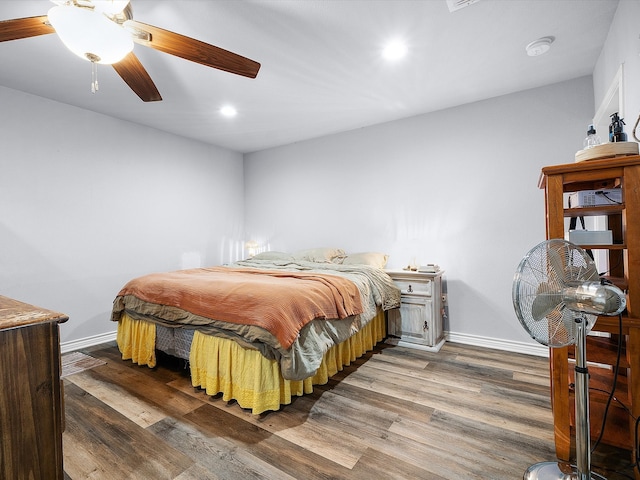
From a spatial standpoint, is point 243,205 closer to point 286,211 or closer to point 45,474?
point 286,211

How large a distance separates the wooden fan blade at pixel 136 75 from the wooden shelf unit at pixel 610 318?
7.69 feet

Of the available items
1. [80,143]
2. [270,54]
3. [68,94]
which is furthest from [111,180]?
[270,54]

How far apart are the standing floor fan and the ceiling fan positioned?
181cm

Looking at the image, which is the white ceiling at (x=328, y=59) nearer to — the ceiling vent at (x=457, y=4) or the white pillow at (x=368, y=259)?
the ceiling vent at (x=457, y=4)

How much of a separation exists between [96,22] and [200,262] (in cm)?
334

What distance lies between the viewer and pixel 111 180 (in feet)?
11.5

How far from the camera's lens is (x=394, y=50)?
7.70 ft

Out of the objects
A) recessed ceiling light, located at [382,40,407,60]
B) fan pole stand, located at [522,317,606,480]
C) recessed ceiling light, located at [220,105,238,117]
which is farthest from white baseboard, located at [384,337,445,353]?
recessed ceiling light, located at [220,105,238,117]

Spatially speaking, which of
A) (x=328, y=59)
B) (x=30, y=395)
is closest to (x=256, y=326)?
(x=30, y=395)

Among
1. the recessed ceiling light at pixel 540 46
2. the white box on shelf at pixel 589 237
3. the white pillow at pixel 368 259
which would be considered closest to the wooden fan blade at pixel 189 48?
the white box on shelf at pixel 589 237

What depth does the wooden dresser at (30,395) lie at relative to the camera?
847mm

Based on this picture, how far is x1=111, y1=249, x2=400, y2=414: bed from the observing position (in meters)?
1.91

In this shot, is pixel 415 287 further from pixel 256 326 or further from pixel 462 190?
pixel 256 326

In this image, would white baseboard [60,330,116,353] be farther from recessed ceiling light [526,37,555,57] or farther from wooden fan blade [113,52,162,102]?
recessed ceiling light [526,37,555,57]
